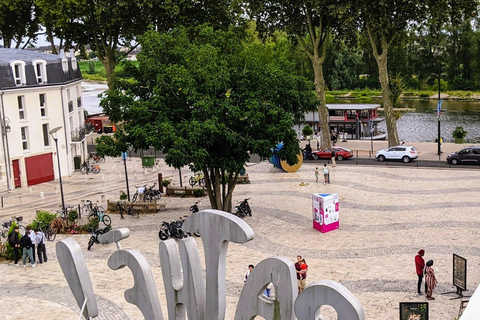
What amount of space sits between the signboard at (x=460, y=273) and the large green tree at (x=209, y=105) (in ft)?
37.6

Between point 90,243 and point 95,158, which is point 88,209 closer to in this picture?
point 90,243

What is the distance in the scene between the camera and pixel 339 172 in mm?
46156

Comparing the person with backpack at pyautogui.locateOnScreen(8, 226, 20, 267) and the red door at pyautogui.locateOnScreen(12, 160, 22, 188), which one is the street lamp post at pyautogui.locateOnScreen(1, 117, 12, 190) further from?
the person with backpack at pyautogui.locateOnScreen(8, 226, 20, 267)

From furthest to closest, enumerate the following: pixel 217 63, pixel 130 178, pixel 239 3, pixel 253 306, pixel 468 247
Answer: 1. pixel 239 3
2. pixel 130 178
3. pixel 217 63
4. pixel 468 247
5. pixel 253 306

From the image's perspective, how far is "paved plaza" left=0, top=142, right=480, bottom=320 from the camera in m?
23.2

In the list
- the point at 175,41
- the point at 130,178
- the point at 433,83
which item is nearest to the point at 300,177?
the point at 130,178

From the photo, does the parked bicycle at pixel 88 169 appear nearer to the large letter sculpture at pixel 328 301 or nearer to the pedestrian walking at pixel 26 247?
the pedestrian walking at pixel 26 247

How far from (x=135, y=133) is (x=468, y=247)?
15649mm

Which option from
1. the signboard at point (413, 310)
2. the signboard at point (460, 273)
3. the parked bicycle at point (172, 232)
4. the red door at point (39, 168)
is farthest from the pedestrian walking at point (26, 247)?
the red door at point (39, 168)

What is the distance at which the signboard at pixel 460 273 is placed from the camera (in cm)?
2172

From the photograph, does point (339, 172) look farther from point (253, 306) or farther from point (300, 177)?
point (253, 306)

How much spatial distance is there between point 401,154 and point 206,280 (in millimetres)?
40457

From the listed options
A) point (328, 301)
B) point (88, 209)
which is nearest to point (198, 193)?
point (88, 209)

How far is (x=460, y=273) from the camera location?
21969mm
